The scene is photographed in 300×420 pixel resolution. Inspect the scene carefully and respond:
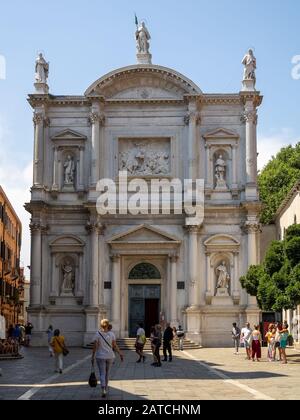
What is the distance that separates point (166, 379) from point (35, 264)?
23072 mm

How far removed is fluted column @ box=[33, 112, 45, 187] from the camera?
4588cm

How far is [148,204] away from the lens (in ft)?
149

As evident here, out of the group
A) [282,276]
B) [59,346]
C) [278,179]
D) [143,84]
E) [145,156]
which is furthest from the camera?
[278,179]

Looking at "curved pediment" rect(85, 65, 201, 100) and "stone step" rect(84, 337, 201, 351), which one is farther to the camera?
"curved pediment" rect(85, 65, 201, 100)

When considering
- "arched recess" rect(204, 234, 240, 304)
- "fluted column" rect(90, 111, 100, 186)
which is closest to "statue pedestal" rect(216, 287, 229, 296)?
"arched recess" rect(204, 234, 240, 304)

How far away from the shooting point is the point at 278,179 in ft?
222

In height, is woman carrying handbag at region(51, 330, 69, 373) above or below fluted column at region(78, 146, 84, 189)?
→ below

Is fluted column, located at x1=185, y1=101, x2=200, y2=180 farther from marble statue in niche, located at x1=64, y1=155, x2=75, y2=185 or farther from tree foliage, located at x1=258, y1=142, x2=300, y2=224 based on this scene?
tree foliage, located at x1=258, y1=142, x2=300, y2=224

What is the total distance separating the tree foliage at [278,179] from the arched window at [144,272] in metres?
21.9

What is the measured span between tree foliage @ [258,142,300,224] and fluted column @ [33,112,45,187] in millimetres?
25733

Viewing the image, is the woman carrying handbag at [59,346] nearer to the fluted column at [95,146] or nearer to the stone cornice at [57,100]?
the fluted column at [95,146]

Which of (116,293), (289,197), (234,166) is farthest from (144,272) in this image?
(289,197)

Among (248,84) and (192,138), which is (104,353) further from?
(248,84)
